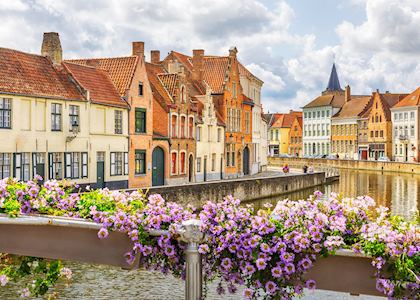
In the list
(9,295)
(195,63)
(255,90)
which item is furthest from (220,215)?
(255,90)

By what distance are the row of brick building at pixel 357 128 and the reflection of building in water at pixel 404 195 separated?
2064cm

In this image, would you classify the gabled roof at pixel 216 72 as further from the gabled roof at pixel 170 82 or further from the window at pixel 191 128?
the gabled roof at pixel 170 82

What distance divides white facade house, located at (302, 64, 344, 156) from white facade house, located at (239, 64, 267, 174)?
149ft

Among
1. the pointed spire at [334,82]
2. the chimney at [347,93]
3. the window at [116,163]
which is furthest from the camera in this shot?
the pointed spire at [334,82]

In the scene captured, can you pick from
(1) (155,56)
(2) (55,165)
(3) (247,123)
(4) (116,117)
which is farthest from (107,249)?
(3) (247,123)

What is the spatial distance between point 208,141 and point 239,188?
280 inches

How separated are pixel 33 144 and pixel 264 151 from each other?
3486cm

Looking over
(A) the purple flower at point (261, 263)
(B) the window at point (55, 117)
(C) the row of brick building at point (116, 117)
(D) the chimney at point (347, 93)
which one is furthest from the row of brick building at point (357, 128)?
(A) the purple flower at point (261, 263)

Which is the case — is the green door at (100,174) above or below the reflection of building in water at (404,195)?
above

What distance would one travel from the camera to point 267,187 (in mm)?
39438

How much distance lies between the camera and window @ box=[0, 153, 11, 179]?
80.1ft

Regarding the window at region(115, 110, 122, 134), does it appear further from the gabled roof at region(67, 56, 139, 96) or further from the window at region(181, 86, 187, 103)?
the window at region(181, 86, 187, 103)

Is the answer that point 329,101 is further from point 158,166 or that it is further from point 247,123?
point 158,166

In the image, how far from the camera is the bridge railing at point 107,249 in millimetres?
5629
